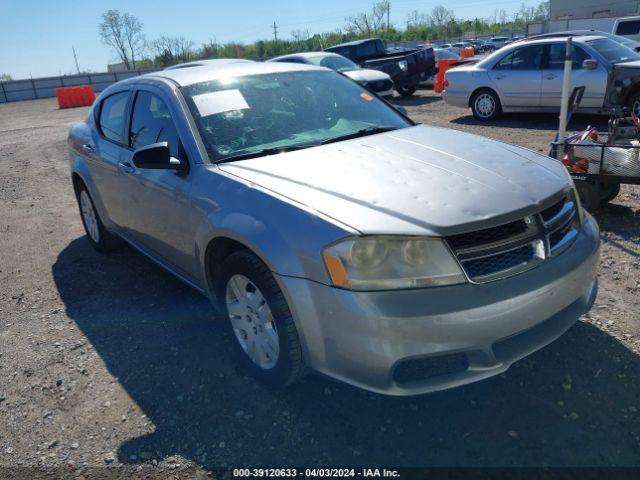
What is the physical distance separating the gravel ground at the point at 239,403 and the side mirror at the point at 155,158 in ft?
3.83

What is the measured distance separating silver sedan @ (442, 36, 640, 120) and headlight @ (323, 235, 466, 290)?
7535mm

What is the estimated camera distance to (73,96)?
86.4 ft

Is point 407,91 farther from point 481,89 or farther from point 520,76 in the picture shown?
point 520,76

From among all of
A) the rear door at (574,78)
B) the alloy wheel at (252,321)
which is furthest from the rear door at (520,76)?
the alloy wheel at (252,321)

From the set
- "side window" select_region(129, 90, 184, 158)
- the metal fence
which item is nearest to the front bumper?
"side window" select_region(129, 90, 184, 158)

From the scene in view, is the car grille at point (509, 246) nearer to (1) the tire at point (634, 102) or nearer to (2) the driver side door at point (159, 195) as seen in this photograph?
(2) the driver side door at point (159, 195)

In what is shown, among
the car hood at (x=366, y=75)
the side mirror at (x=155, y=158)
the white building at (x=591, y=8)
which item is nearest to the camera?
the side mirror at (x=155, y=158)

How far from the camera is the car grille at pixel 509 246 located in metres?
2.23

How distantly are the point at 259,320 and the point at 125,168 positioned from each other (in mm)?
1803

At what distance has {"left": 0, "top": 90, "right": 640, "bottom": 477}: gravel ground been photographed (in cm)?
242

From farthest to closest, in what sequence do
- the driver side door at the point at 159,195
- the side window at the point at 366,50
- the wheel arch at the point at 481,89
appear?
the side window at the point at 366,50 < the wheel arch at the point at 481,89 < the driver side door at the point at 159,195

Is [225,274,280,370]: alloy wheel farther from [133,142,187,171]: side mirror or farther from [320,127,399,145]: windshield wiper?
[320,127,399,145]: windshield wiper

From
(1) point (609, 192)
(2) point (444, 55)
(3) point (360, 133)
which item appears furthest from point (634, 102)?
(2) point (444, 55)

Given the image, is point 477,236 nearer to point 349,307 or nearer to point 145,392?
point 349,307
